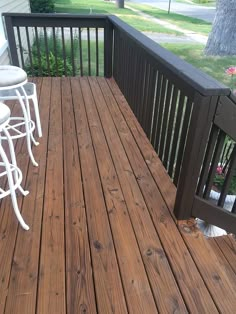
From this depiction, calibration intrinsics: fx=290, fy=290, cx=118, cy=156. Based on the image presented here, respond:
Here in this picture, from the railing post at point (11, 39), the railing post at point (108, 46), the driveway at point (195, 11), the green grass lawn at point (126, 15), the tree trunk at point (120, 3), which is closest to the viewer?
the railing post at point (11, 39)

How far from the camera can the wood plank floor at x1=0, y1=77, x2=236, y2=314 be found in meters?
1.38

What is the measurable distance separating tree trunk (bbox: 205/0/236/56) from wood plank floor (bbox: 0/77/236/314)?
23.2 ft

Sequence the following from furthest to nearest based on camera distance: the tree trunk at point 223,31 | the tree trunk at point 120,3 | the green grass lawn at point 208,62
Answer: the tree trunk at point 120,3 → the tree trunk at point 223,31 → the green grass lawn at point 208,62

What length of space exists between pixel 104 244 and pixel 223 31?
8412 mm

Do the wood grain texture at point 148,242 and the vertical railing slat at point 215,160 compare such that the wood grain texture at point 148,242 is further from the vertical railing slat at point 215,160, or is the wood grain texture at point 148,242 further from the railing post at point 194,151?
the vertical railing slat at point 215,160

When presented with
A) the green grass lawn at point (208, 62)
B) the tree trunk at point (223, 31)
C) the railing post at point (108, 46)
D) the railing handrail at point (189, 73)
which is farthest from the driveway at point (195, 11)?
the railing handrail at point (189, 73)

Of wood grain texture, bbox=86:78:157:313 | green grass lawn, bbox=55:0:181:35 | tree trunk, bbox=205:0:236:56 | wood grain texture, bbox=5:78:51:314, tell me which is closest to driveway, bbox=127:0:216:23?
green grass lawn, bbox=55:0:181:35

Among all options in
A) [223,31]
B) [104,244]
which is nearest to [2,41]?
[104,244]

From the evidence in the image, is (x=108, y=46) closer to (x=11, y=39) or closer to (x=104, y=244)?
(x=11, y=39)

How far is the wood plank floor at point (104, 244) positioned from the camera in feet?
4.54

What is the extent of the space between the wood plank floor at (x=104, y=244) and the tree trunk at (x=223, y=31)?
7.07m

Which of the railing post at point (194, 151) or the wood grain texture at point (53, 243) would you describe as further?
the railing post at point (194, 151)

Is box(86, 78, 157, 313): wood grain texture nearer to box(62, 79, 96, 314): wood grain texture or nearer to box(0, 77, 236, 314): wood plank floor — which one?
box(0, 77, 236, 314): wood plank floor

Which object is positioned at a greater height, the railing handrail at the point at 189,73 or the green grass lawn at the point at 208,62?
the railing handrail at the point at 189,73
